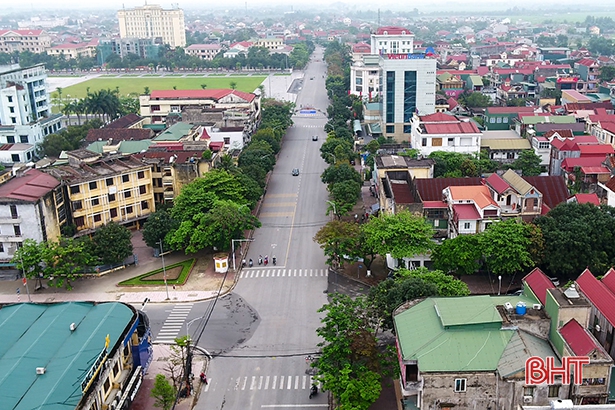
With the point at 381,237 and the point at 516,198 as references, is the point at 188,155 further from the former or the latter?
the point at 516,198

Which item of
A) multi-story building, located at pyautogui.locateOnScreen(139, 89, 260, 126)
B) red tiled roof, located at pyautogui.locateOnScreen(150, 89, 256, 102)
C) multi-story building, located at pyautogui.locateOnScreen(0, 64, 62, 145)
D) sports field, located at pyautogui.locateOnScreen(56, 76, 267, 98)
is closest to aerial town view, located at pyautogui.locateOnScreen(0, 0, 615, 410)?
multi-story building, located at pyautogui.locateOnScreen(0, 64, 62, 145)

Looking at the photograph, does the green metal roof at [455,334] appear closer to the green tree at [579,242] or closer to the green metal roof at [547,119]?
the green tree at [579,242]

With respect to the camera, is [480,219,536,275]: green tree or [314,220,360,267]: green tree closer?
[480,219,536,275]: green tree

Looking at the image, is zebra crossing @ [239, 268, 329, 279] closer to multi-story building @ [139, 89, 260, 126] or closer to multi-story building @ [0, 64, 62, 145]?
multi-story building @ [139, 89, 260, 126]

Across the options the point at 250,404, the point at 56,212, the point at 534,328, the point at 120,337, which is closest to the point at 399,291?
the point at 534,328

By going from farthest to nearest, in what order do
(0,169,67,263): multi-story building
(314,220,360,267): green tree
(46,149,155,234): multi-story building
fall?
(46,149,155,234): multi-story building
(0,169,67,263): multi-story building
(314,220,360,267): green tree

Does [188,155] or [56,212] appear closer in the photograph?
[56,212]
